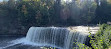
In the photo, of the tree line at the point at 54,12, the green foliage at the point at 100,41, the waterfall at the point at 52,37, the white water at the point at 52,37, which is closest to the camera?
the green foliage at the point at 100,41

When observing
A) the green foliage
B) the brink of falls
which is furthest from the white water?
the green foliage

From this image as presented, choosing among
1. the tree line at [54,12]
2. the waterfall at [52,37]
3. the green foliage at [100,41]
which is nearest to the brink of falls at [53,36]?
the waterfall at [52,37]

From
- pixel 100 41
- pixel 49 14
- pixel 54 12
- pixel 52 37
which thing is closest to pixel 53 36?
pixel 52 37

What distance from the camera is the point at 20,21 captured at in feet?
45.3

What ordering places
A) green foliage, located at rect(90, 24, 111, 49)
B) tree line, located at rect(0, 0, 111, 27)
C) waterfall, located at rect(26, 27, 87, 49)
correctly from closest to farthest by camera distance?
green foliage, located at rect(90, 24, 111, 49) < waterfall, located at rect(26, 27, 87, 49) < tree line, located at rect(0, 0, 111, 27)

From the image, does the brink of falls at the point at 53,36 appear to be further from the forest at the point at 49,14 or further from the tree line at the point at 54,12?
the tree line at the point at 54,12

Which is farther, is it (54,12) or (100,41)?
(54,12)

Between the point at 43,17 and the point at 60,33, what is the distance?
592 centimetres

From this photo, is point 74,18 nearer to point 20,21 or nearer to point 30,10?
point 30,10

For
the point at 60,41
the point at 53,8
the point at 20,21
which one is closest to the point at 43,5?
the point at 53,8

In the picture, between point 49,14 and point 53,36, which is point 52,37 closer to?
point 53,36

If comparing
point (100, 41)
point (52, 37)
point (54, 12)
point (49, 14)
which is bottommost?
point (52, 37)

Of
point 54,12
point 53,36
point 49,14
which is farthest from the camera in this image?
point 54,12

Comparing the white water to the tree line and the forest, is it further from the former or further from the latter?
the tree line
